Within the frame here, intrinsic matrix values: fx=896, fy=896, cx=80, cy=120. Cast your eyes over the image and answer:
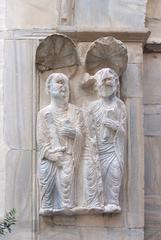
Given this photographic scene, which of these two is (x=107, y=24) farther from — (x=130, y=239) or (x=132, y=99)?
(x=130, y=239)

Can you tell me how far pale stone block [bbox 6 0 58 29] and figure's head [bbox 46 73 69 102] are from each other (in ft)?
1.42

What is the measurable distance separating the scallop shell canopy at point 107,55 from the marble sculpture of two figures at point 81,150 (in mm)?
106

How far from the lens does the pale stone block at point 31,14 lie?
6660mm

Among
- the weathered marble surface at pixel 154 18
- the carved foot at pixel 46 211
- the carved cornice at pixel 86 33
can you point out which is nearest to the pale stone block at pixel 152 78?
the weathered marble surface at pixel 154 18

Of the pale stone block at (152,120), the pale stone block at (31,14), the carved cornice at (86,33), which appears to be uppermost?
the pale stone block at (31,14)

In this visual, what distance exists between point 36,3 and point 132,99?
1019 millimetres

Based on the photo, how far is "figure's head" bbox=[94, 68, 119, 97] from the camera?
6430mm

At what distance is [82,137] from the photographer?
251 inches

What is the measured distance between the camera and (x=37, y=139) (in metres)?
6.42

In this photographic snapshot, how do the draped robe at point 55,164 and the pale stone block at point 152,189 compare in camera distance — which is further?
the pale stone block at point 152,189

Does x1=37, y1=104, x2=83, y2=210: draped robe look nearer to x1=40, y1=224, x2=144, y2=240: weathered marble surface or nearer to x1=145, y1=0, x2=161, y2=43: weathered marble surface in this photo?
x1=40, y1=224, x2=144, y2=240: weathered marble surface

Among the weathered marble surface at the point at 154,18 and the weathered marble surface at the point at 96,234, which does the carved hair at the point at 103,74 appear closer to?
the weathered marble surface at the point at 154,18

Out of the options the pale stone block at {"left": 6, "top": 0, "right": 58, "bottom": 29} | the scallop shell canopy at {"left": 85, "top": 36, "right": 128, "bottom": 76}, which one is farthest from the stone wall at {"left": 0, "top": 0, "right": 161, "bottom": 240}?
the scallop shell canopy at {"left": 85, "top": 36, "right": 128, "bottom": 76}

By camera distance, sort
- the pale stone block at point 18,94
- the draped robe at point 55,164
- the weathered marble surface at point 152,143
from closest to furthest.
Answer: the draped robe at point 55,164 < the pale stone block at point 18,94 < the weathered marble surface at point 152,143
